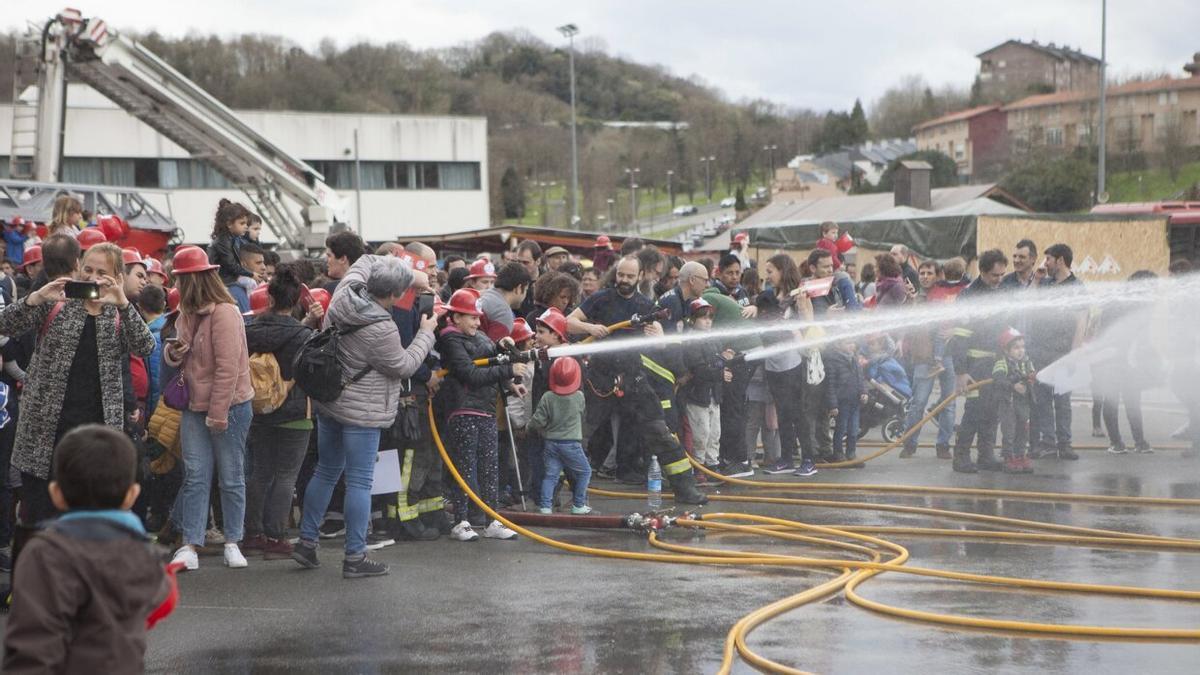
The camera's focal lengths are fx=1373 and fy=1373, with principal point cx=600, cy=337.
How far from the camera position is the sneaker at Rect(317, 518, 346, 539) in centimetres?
968

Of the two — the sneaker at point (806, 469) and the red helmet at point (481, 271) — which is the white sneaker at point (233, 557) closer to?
the red helmet at point (481, 271)

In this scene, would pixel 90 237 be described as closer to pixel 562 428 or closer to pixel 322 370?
pixel 322 370

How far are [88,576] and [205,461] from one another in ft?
14.4

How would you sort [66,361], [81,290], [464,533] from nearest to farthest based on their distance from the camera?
[81,290]
[66,361]
[464,533]

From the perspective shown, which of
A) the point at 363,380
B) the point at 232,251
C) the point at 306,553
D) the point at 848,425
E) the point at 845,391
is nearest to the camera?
the point at 363,380

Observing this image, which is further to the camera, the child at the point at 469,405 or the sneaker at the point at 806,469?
the sneaker at the point at 806,469

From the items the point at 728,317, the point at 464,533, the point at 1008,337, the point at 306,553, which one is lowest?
the point at 464,533

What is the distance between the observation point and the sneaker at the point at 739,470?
12.5 meters

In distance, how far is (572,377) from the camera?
10.2 meters

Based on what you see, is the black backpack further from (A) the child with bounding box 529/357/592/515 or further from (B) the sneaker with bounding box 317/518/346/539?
(A) the child with bounding box 529/357/592/515

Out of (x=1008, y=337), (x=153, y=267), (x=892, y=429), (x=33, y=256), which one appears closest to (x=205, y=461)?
(x=153, y=267)

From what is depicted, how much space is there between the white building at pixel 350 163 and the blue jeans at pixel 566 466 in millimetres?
46430

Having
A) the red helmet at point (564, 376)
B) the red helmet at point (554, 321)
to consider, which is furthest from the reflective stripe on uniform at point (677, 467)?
the red helmet at point (554, 321)

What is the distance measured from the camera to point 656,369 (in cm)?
1121
